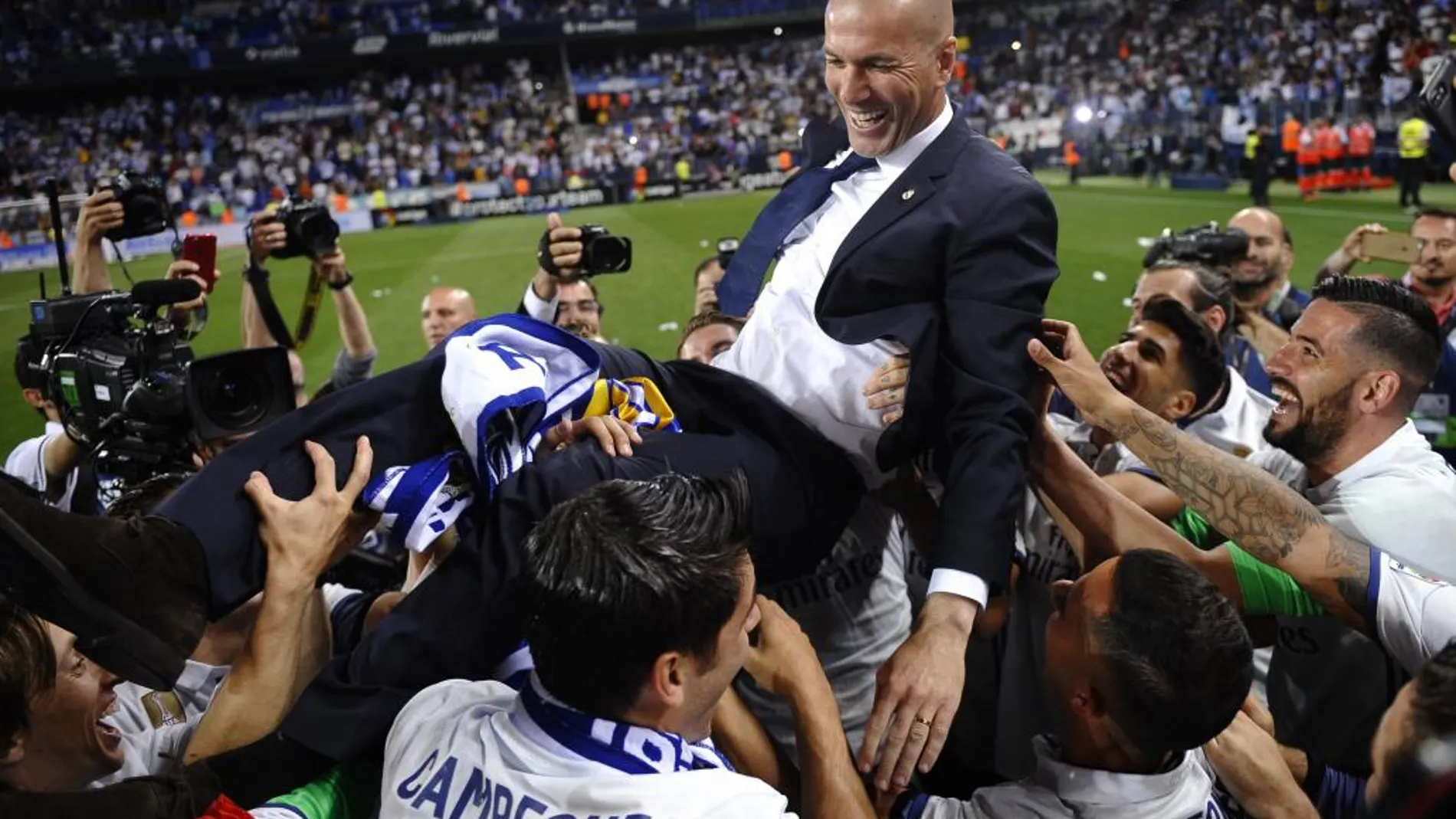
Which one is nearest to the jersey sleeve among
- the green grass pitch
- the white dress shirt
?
the white dress shirt

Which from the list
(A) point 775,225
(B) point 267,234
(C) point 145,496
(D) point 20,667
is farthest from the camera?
(B) point 267,234

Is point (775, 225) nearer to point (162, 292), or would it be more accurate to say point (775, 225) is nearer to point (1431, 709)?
point (1431, 709)

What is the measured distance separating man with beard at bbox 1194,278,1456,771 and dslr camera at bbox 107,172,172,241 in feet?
13.8

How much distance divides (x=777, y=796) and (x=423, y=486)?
3.37 ft

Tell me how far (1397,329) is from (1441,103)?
0.87 metres

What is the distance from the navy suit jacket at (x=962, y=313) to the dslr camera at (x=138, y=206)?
→ 10.7 feet

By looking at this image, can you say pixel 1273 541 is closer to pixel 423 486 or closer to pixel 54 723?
pixel 423 486

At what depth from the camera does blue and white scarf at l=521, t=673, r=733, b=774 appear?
1646 mm

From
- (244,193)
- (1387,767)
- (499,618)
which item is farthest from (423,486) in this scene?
(244,193)

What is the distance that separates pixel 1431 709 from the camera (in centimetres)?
120

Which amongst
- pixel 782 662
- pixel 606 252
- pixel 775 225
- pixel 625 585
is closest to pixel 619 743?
pixel 625 585

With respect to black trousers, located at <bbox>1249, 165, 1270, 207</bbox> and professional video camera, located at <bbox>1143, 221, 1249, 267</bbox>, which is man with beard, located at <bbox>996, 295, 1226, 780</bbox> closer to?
professional video camera, located at <bbox>1143, 221, 1249, 267</bbox>

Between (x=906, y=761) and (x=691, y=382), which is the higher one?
(x=691, y=382)

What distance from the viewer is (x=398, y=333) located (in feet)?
39.8
